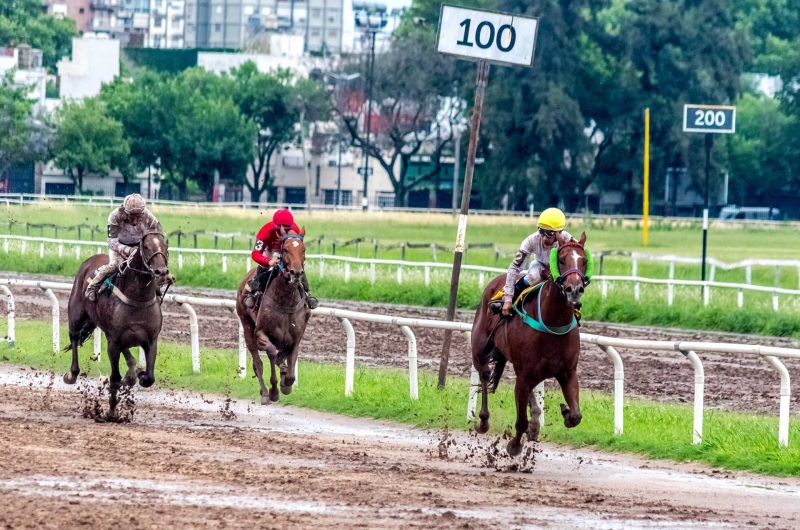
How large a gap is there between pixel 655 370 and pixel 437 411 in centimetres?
450

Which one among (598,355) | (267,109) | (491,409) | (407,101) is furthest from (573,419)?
(267,109)

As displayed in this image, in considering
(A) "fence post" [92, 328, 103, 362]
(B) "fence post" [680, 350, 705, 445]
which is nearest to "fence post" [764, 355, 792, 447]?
(B) "fence post" [680, 350, 705, 445]

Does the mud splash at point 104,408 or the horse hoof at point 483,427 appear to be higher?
the horse hoof at point 483,427

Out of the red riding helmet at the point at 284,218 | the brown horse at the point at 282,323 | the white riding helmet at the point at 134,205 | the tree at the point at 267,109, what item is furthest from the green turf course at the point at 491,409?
the tree at the point at 267,109

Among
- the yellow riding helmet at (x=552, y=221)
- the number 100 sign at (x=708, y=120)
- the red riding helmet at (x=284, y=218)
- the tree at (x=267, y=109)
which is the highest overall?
the tree at (x=267, y=109)

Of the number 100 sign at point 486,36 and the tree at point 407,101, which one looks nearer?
the number 100 sign at point 486,36

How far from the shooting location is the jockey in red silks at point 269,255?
12.4m

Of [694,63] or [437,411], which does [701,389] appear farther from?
[694,63]

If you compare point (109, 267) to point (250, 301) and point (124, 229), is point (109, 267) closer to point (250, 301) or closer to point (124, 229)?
point (124, 229)

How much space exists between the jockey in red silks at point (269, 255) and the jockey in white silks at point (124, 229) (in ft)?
3.64

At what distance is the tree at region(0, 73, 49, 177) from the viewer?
4741 cm

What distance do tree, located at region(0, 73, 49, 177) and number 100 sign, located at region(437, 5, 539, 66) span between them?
36846 mm

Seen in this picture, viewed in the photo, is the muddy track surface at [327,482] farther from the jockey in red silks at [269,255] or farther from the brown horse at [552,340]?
the jockey in red silks at [269,255]

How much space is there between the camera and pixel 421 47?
210 feet
